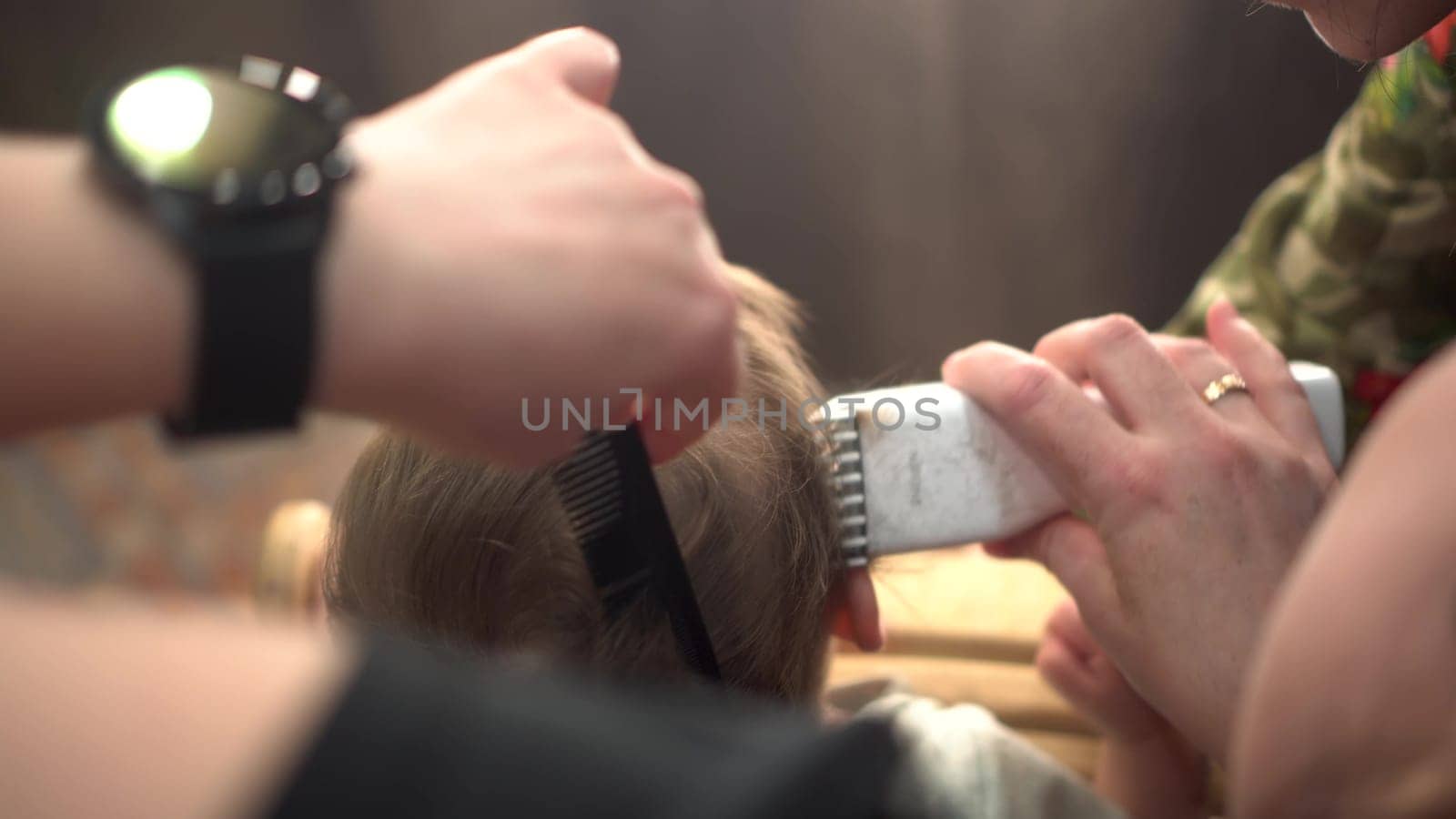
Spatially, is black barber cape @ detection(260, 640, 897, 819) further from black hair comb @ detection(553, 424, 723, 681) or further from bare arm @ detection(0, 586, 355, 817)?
black hair comb @ detection(553, 424, 723, 681)

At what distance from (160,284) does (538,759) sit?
0.59 feet

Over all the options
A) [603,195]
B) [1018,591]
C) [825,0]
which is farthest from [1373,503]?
[825,0]

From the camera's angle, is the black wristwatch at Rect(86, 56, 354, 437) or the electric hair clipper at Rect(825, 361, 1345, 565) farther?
the electric hair clipper at Rect(825, 361, 1345, 565)

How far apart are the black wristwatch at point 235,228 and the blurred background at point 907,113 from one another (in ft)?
→ 2.92

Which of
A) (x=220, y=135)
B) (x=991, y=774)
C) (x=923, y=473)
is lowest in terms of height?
(x=991, y=774)

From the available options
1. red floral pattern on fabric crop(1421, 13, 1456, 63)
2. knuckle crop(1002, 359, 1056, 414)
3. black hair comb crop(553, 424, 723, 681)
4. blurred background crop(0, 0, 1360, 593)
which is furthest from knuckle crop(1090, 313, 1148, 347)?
blurred background crop(0, 0, 1360, 593)

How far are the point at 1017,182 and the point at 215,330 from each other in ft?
3.64

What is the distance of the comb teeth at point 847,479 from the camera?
564 mm

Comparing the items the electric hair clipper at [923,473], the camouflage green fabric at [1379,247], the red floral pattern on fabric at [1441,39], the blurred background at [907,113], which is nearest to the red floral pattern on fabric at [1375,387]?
the camouflage green fabric at [1379,247]

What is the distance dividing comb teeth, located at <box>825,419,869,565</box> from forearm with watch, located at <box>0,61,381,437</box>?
316 millimetres

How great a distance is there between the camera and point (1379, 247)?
2.83ft

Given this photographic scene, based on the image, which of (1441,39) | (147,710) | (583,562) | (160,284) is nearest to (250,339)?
(160,284)

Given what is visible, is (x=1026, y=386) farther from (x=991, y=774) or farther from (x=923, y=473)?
(x=991, y=774)

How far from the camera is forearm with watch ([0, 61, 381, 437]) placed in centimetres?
26
